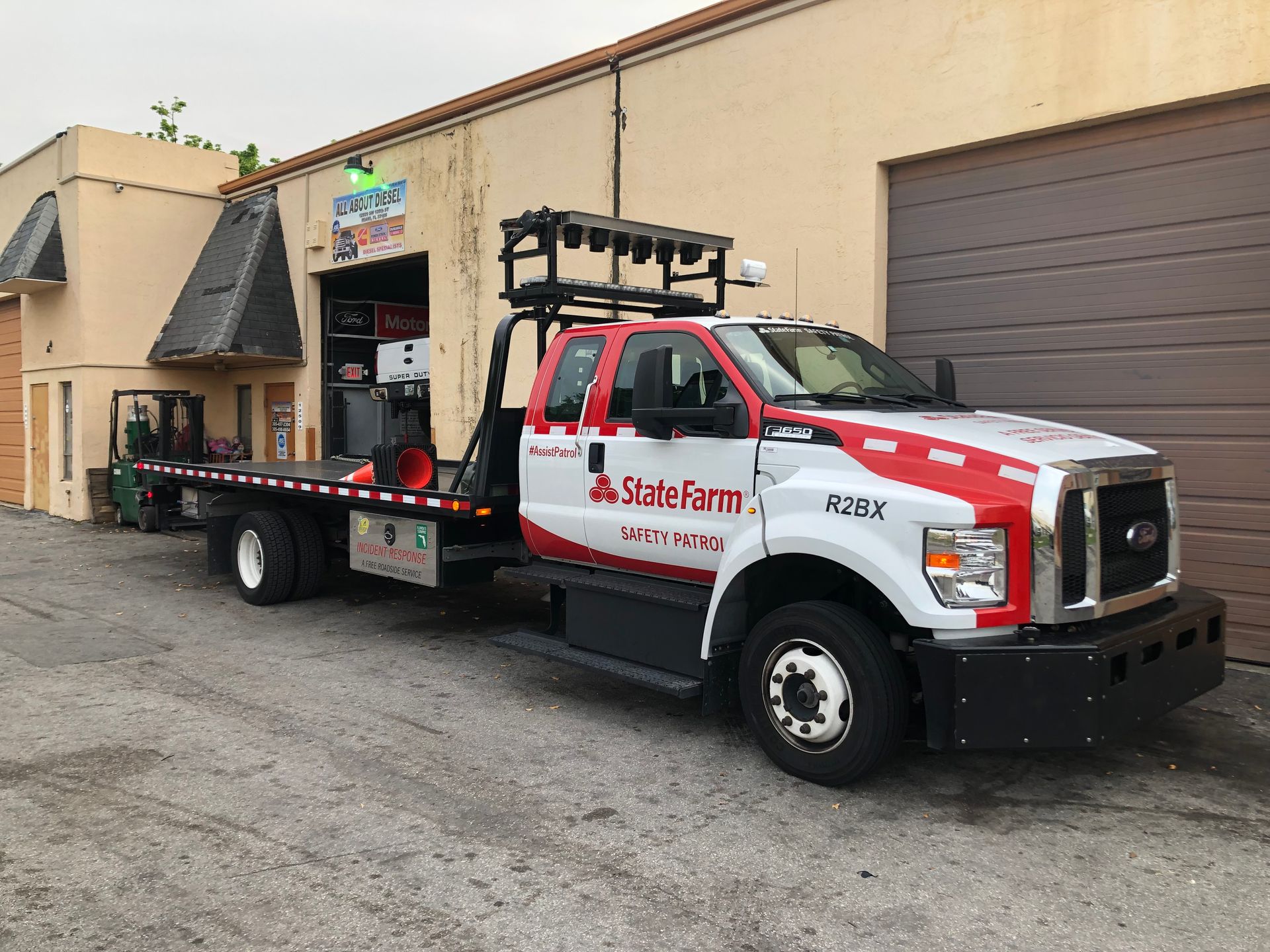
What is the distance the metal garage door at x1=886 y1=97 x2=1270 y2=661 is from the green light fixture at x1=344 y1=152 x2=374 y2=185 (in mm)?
9072

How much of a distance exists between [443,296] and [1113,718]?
36.6ft

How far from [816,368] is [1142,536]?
73.9 inches

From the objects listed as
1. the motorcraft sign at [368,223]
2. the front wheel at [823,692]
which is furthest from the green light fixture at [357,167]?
the front wheel at [823,692]

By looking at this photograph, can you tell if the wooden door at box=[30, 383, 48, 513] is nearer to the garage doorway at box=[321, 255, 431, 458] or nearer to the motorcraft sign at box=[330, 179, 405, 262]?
the garage doorway at box=[321, 255, 431, 458]

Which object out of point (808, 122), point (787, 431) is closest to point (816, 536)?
point (787, 431)

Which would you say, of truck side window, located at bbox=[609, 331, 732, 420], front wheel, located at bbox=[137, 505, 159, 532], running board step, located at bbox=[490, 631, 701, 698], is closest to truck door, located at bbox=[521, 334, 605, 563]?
truck side window, located at bbox=[609, 331, 732, 420]

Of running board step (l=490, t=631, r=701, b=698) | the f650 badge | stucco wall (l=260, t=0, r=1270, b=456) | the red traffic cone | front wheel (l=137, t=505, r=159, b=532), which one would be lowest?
front wheel (l=137, t=505, r=159, b=532)

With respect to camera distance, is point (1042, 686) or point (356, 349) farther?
point (356, 349)

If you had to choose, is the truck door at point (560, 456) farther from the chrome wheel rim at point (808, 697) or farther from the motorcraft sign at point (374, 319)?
the motorcraft sign at point (374, 319)

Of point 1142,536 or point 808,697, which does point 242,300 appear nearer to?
point 808,697

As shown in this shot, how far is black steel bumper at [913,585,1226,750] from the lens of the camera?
411 centimetres

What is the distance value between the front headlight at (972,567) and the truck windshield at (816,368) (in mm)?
1240

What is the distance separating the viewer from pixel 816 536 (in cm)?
470

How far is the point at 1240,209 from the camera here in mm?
7004
